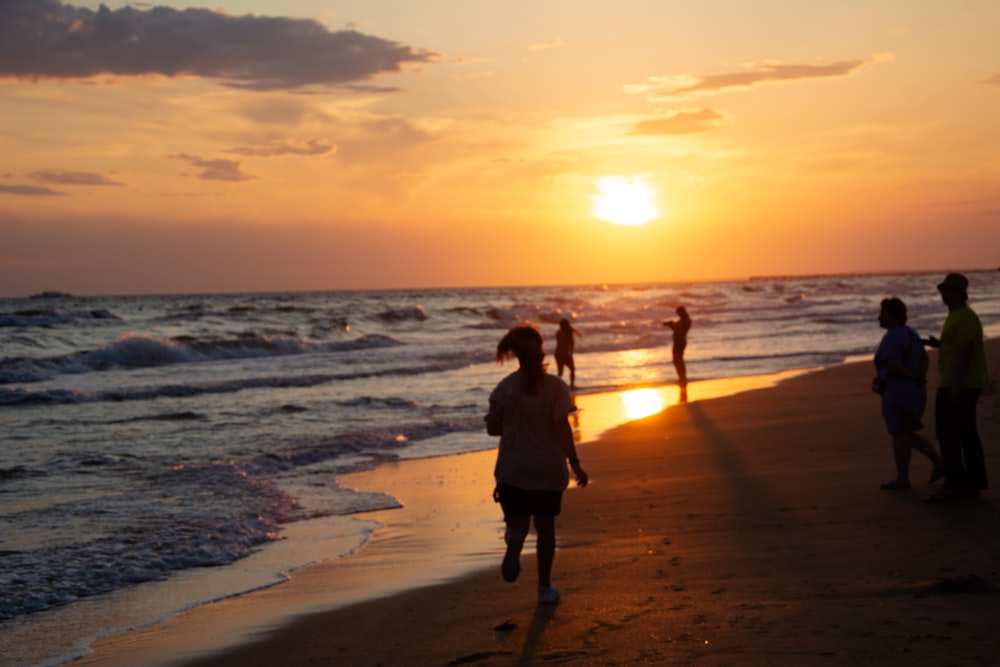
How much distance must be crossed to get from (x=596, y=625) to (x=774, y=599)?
3.30 feet

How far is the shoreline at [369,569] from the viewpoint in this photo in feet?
19.6

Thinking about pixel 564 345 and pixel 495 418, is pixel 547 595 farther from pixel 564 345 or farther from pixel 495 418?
pixel 564 345

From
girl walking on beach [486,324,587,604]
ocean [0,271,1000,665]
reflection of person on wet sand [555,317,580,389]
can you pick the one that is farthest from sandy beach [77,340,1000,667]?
reflection of person on wet sand [555,317,580,389]

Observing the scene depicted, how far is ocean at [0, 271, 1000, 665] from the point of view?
765 centimetres

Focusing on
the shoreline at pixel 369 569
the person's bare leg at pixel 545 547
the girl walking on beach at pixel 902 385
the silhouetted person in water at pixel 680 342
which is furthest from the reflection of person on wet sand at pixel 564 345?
the person's bare leg at pixel 545 547

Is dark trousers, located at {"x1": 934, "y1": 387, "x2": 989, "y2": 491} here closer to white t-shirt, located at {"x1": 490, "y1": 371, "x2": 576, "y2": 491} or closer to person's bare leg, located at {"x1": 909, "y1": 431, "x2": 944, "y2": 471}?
person's bare leg, located at {"x1": 909, "y1": 431, "x2": 944, "y2": 471}

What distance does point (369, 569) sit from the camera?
7.56 metres

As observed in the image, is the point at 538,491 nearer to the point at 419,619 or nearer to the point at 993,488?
the point at 419,619

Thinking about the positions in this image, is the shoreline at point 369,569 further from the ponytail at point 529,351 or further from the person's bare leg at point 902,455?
the person's bare leg at point 902,455

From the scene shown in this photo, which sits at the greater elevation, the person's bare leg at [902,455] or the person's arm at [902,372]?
the person's arm at [902,372]

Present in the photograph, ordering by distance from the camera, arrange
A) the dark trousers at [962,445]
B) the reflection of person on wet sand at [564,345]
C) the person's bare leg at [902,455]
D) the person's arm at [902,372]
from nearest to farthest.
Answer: the dark trousers at [962,445], the person's arm at [902,372], the person's bare leg at [902,455], the reflection of person on wet sand at [564,345]

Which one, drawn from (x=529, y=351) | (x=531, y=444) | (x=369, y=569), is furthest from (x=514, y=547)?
(x=369, y=569)

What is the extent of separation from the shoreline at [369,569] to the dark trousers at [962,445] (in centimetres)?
351

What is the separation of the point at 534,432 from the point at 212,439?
1050cm
